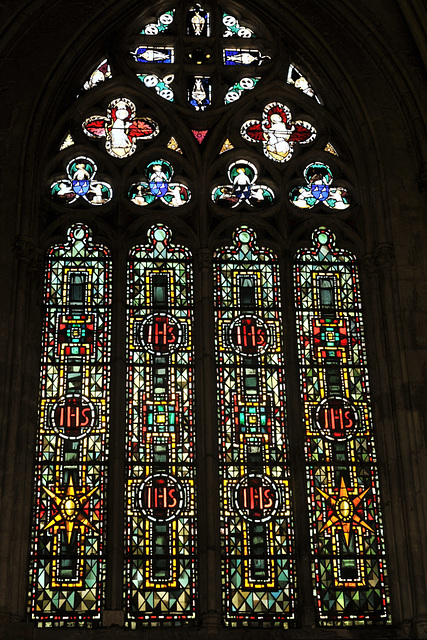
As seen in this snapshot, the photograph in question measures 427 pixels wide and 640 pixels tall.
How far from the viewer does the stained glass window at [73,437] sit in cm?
1315

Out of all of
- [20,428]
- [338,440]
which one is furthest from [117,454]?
[338,440]

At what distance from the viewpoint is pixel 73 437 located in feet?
45.6

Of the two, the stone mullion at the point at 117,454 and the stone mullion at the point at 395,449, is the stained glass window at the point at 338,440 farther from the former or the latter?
the stone mullion at the point at 117,454

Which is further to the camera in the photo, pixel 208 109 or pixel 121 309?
pixel 208 109

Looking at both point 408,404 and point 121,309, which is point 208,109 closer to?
point 121,309

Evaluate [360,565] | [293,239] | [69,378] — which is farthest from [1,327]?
[360,565]

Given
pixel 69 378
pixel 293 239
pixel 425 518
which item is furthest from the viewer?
pixel 293 239

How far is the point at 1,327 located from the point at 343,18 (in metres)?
5.84

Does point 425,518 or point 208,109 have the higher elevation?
point 208,109

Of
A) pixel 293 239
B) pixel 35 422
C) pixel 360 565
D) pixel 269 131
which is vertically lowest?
pixel 360 565

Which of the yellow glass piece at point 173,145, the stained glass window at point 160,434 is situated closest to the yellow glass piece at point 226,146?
the yellow glass piece at point 173,145

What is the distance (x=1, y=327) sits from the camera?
13.9 meters

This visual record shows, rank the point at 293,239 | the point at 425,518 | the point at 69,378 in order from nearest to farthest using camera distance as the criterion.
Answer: the point at 425,518 < the point at 69,378 < the point at 293,239

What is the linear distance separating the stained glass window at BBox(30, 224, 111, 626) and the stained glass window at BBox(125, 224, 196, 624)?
1.06 feet
